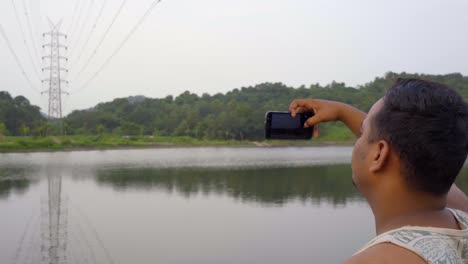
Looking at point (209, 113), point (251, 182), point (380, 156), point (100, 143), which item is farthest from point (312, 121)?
point (209, 113)

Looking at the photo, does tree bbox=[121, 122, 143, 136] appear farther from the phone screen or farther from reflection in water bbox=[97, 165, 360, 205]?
the phone screen

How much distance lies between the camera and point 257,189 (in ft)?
46.5

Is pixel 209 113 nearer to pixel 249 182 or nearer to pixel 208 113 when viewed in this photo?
pixel 208 113

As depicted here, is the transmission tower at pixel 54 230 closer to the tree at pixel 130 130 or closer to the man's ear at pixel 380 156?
the man's ear at pixel 380 156

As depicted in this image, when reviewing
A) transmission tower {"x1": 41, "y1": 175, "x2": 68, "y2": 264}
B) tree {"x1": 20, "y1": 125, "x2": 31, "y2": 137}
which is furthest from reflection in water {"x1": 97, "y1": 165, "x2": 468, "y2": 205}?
tree {"x1": 20, "y1": 125, "x2": 31, "y2": 137}

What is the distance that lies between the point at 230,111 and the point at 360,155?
52865 mm

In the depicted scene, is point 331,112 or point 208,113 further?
point 208,113

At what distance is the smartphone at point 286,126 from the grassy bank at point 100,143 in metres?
30.9

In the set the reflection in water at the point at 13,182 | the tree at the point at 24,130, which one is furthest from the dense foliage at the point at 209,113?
the reflection in water at the point at 13,182

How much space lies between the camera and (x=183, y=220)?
9.79 m

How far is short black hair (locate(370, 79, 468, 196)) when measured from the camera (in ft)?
2.20

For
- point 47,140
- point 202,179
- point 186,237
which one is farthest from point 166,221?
point 47,140

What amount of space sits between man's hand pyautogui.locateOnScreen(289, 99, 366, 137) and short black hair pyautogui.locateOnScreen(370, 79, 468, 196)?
0.42 meters

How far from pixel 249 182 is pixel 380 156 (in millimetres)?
15340
